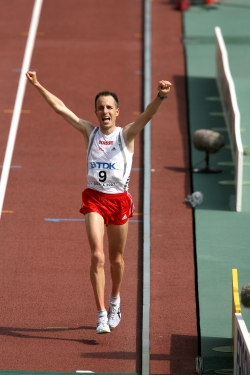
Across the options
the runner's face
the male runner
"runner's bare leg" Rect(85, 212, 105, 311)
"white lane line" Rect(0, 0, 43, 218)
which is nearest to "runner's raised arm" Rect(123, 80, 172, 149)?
the male runner

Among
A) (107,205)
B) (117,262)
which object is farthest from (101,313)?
(107,205)

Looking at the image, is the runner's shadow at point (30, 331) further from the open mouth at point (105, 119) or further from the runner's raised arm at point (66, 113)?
the open mouth at point (105, 119)

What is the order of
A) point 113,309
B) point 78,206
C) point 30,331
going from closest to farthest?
point 113,309
point 30,331
point 78,206

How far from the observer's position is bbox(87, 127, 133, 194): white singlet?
7973mm

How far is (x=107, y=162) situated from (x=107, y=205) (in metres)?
0.41

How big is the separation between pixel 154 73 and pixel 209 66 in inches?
44.5

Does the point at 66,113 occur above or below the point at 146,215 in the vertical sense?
below

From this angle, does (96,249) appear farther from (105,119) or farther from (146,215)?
(146,215)

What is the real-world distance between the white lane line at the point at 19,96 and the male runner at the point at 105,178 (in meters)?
3.56

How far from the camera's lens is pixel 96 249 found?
7836 millimetres

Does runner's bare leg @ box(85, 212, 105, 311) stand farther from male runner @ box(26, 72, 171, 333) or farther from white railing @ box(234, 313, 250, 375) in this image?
white railing @ box(234, 313, 250, 375)

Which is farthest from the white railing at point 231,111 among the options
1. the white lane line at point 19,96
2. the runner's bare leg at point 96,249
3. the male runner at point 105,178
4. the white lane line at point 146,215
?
the runner's bare leg at point 96,249

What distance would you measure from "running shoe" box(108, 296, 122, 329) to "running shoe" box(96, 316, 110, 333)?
216mm

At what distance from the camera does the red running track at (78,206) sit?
8281 mm
